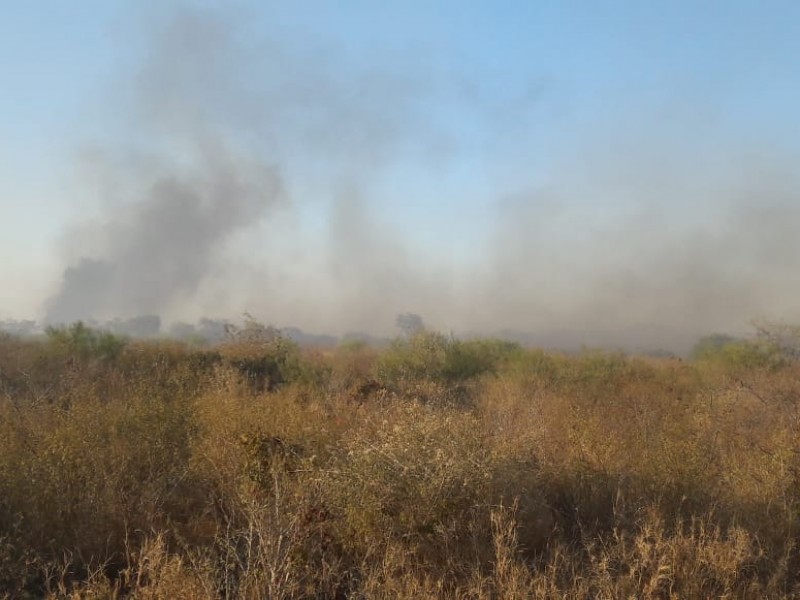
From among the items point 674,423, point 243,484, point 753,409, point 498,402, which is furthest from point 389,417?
point 753,409

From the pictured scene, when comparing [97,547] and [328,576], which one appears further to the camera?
[97,547]

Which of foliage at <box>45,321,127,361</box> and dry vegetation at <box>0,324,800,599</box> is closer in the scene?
dry vegetation at <box>0,324,800,599</box>

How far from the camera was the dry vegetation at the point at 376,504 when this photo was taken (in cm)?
398

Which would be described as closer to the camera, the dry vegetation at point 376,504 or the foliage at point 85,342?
the dry vegetation at point 376,504

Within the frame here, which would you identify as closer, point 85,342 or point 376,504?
point 376,504

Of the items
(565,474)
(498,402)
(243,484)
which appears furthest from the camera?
(498,402)

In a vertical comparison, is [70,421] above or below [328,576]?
above

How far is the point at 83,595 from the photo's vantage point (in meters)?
3.75

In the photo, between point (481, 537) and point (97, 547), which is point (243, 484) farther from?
point (481, 537)

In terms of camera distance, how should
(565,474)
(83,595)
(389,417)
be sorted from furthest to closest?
1. (389,417)
2. (565,474)
3. (83,595)

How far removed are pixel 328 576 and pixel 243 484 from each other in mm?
1452

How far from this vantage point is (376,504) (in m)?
4.52

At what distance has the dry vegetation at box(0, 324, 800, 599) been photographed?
3.98m

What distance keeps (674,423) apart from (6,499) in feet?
27.2
